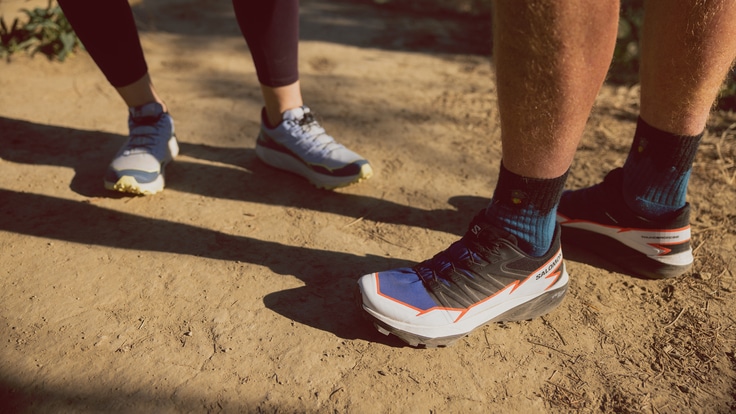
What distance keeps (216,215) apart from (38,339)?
2.01 ft

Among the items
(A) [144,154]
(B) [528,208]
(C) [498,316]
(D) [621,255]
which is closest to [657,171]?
(D) [621,255]

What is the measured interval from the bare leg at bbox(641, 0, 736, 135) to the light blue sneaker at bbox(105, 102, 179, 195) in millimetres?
1437

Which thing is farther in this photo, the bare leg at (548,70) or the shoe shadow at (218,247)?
the shoe shadow at (218,247)

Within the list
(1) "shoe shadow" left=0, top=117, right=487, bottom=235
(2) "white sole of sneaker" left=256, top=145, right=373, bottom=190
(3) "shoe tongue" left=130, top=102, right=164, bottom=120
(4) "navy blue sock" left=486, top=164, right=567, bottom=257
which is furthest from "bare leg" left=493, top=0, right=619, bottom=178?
(3) "shoe tongue" left=130, top=102, right=164, bottom=120

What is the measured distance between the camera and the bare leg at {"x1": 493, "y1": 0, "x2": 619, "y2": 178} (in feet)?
3.40

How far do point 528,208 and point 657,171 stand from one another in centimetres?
42

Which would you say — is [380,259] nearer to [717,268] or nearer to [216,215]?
[216,215]

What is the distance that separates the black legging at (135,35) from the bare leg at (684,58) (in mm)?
1030

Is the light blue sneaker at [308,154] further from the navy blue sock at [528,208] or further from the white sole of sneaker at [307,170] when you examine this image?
the navy blue sock at [528,208]

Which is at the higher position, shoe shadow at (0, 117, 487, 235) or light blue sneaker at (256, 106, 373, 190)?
light blue sneaker at (256, 106, 373, 190)

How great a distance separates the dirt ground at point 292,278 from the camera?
1.21 meters

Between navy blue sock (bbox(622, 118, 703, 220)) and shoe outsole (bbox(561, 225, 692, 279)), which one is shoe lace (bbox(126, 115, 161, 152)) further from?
navy blue sock (bbox(622, 118, 703, 220))

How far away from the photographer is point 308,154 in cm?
192

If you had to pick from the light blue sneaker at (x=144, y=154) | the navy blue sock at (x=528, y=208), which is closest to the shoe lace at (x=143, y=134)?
the light blue sneaker at (x=144, y=154)
